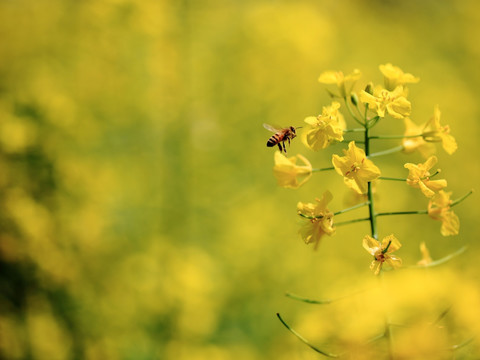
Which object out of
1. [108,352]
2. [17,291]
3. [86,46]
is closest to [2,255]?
[17,291]

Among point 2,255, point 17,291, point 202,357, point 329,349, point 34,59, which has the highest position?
point 34,59

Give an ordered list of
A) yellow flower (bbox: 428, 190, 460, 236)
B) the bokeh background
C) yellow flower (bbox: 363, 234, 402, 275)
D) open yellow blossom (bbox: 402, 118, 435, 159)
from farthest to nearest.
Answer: the bokeh background
open yellow blossom (bbox: 402, 118, 435, 159)
yellow flower (bbox: 428, 190, 460, 236)
yellow flower (bbox: 363, 234, 402, 275)

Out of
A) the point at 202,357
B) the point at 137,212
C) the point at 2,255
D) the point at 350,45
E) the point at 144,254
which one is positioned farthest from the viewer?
the point at 350,45

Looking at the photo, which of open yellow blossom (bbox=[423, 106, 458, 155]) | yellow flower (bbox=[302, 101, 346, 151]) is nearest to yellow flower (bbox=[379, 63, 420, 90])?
open yellow blossom (bbox=[423, 106, 458, 155])

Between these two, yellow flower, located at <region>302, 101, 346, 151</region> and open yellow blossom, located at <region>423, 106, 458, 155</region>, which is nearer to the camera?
yellow flower, located at <region>302, 101, 346, 151</region>

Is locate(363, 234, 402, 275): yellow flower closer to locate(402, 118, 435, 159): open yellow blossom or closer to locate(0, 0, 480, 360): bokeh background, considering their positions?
locate(0, 0, 480, 360): bokeh background

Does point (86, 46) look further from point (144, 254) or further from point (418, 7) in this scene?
point (418, 7)
